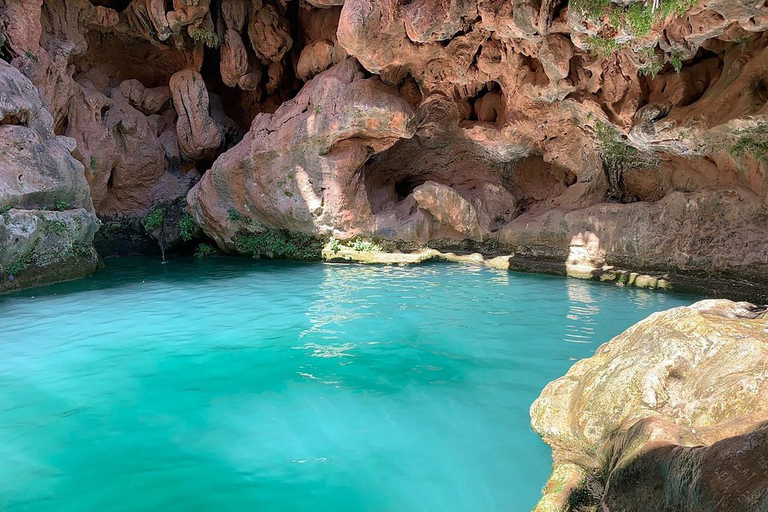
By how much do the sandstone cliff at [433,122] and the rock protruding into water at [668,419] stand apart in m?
Result: 5.15

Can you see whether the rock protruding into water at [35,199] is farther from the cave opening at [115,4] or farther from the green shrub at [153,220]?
the cave opening at [115,4]

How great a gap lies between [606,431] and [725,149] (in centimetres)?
821

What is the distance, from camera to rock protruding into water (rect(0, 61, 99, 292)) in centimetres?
1048

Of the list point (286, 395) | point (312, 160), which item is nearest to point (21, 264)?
point (312, 160)

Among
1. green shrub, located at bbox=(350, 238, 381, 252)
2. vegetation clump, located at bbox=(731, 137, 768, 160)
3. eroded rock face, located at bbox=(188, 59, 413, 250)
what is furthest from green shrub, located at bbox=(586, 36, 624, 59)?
green shrub, located at bbox=(350, 238, 381, 252)

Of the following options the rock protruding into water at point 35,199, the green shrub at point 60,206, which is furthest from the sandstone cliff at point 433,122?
the green shrub at point 60,206

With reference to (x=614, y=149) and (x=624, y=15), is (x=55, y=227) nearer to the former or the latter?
(x=624, y=15)

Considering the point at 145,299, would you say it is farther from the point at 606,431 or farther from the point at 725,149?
the point at 725,149

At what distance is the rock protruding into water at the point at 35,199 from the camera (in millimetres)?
10484

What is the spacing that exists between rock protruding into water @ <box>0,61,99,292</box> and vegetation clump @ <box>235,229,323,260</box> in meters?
4.38

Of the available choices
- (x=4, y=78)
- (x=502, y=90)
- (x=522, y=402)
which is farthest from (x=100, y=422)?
(x=502, y=90)

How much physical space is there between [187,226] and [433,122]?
26.2 feet

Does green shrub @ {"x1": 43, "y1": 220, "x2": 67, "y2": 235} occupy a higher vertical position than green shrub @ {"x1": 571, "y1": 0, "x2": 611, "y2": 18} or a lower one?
lower

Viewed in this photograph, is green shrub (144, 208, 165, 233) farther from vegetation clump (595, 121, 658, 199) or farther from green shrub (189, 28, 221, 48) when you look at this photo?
vegetation clump (595, 121, 658, 199)
